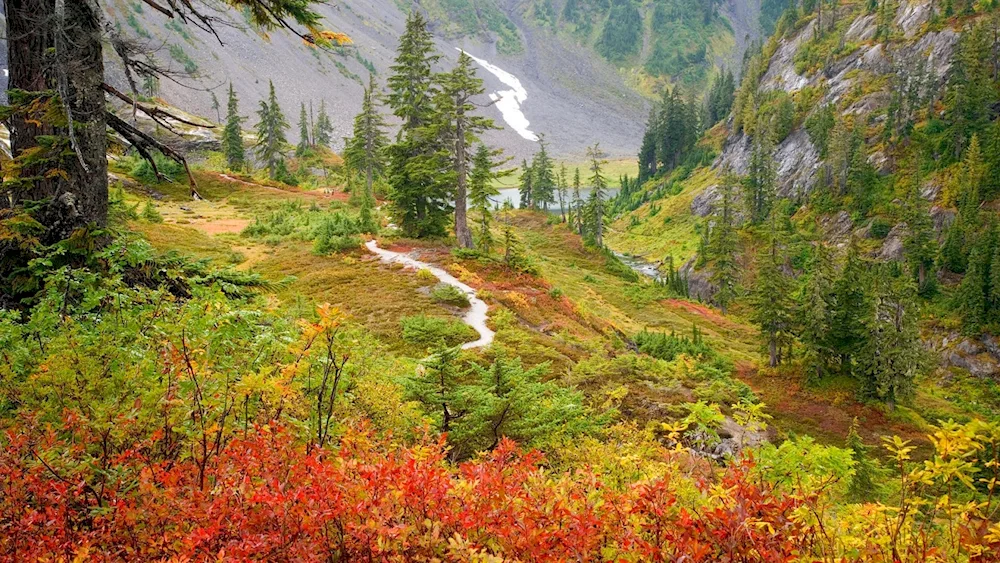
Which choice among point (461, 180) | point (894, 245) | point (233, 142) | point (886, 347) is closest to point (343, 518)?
point (461, 180)

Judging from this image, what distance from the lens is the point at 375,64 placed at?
185m

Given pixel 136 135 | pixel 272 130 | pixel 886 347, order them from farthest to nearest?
pixel 272 130 < pixel 886 347 < pixel 136 135

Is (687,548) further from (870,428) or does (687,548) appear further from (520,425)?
(870,428)

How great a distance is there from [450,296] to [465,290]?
68.3 inches

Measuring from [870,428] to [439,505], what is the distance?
29894 mm

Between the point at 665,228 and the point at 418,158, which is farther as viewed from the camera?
the point at 665,228

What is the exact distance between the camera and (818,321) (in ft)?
96.9

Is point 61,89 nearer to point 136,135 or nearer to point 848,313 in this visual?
point 136,135

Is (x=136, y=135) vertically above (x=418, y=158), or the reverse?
(x=418, y=158)

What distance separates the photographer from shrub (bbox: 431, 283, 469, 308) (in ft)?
73.2

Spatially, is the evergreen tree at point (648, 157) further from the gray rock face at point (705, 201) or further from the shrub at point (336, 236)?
the shrub at point (336, 236)

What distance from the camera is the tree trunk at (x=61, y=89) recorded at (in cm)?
616

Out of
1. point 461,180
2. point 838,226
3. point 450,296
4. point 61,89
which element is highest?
point 838,226

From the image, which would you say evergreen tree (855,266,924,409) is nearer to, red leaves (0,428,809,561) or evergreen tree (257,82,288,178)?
red leaves (0,428,809,561)
